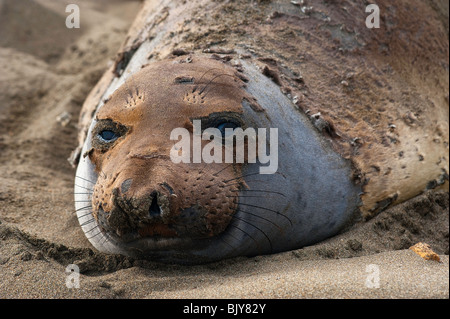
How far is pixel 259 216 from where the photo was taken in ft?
10.2

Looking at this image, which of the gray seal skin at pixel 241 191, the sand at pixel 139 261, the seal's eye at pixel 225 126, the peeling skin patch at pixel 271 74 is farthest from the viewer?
the peeling skin patch at pixel 271 74

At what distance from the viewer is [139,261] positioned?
307 centimetres

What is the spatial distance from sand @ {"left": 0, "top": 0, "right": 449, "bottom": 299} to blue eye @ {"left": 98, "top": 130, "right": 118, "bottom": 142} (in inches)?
24.1

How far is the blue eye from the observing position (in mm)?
3170

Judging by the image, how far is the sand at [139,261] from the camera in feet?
8.73

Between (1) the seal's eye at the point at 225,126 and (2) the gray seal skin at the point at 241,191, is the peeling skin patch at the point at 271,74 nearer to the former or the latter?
(2) the gray seal skin at the point at 241,191

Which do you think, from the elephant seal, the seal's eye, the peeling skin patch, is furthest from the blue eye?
the peeling skin patch

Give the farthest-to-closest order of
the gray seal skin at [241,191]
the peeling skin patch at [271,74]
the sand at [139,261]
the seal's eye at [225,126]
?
the peeling skin patch at [271,74] < the seal's eye at [225,126] < the gray seal skin at [241,191] < the sand at [139,261]

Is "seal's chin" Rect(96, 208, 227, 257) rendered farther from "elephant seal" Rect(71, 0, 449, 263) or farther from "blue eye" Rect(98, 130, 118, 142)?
"blue eye" Rect(98, 130, 118, 142)

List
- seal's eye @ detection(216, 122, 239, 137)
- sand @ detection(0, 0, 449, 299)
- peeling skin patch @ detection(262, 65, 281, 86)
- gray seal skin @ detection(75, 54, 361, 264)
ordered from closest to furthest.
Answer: sand @ detection(0, 0, 449, 299), gray seal skin @ detection(75, 54, 361, 264), seal's eye @ detection(216, 122, 239, 137), peeling skin patch @ detection(262, 65, 281, 86)

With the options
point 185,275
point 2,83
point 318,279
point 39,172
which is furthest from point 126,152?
point 2,83

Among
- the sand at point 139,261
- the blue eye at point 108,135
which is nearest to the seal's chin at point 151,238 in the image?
the sand at point 139,261

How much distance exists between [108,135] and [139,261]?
0.68 meters

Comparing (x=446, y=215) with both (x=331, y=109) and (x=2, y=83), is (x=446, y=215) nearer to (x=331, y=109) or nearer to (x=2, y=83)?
(x=331, y=109)
